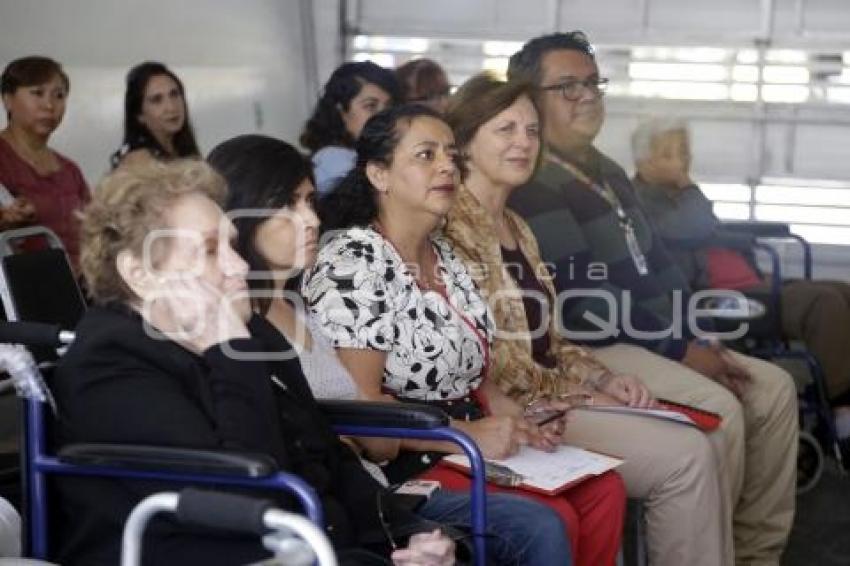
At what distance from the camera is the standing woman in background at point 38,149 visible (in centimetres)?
372

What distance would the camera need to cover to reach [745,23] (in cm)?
534

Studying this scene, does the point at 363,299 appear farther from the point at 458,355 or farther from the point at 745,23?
the point at 745,23

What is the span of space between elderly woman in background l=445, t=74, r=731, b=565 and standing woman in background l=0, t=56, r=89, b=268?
1.39 meters

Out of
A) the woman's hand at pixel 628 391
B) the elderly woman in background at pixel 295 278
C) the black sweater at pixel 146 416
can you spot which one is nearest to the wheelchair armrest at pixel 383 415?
the elderly woman in background at pixel 295 278

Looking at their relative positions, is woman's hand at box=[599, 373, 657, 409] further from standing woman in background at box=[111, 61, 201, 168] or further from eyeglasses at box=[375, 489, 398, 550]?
standing woman in background at box=[111, 61, 201, 168]

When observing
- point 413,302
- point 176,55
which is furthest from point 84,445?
point 176,55

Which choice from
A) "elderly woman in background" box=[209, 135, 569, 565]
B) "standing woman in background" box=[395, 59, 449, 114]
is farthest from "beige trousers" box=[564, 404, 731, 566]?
"standing woman in background" box=[395, 59, 449, 114]

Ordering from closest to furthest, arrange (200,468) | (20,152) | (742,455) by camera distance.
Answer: (200,468)
(742,455)
(20,152)

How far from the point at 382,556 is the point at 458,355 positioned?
24.2 inches

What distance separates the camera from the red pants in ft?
7.66

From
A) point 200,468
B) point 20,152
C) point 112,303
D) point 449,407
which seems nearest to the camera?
point 200,468

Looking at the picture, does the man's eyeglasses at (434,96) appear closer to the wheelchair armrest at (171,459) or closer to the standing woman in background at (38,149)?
the standing woman in background at (38,149)

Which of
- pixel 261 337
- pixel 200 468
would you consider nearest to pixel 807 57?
pixel 261 337

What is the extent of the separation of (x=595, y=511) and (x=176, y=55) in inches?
126
